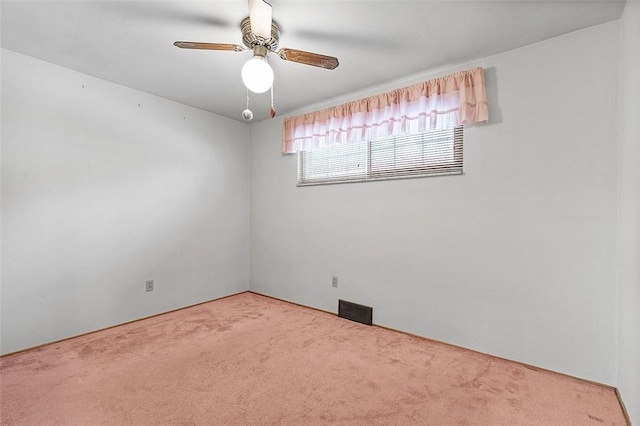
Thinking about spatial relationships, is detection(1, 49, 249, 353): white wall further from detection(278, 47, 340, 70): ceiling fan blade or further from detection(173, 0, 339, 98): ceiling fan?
detection(278, 47, 340, 70): ceiling fan blade

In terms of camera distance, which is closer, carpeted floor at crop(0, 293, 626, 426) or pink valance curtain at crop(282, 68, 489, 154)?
carpeted floor at crop(0, 293, 626, 426)

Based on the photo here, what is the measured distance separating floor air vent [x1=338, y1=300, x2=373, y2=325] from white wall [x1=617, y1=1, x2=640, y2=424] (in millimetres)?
1771

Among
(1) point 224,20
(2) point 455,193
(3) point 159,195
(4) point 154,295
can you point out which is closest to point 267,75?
(1) point 224,20

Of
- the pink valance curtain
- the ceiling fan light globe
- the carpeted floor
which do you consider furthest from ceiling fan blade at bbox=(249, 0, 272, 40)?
the carpeted floor

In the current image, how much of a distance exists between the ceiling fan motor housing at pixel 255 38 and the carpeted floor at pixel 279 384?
2.17 metres

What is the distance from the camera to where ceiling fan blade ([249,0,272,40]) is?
154cm

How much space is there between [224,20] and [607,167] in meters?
2.66

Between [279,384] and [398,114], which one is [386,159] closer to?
[398,114]

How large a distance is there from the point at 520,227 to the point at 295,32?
7.05 ft

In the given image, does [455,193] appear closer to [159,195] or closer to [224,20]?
[224,20]

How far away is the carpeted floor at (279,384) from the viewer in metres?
1.59

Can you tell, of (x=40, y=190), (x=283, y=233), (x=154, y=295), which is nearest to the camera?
(x=40, y=190)

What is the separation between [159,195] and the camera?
3.16 metres

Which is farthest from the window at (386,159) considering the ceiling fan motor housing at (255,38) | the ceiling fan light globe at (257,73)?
the ceiling fan light globe at (257,73)
